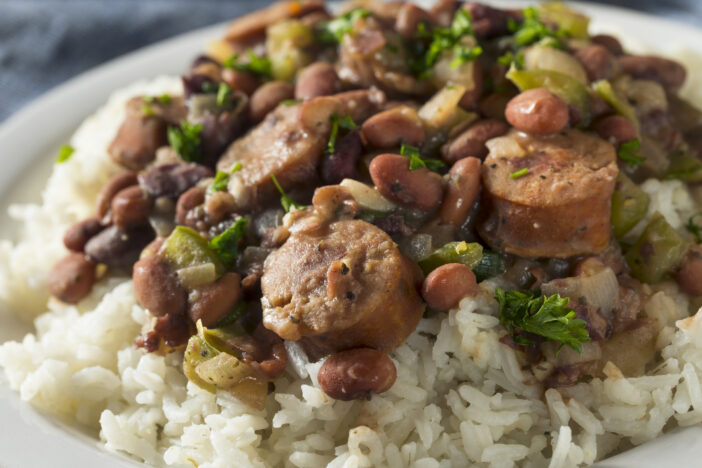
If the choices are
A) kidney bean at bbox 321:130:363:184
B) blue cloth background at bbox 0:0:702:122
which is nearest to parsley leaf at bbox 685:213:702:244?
kidney bean at bbox 321:130:363:184

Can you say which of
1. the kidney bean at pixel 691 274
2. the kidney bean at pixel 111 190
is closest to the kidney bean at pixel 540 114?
the kidney bean at pixel 691 274

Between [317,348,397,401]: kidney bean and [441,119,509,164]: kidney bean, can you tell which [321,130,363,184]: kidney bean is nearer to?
[441,119,509,164]: kidney bean

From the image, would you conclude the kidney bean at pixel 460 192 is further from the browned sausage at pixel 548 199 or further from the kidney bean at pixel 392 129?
the kidney bean at pixel 392 129

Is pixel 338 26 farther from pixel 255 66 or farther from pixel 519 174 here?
pixel 519 174

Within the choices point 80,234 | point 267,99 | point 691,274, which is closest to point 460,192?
point 691,274

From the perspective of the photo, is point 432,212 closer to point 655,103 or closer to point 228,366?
point 228,366

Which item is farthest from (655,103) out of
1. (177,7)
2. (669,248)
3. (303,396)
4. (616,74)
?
(177,7)
